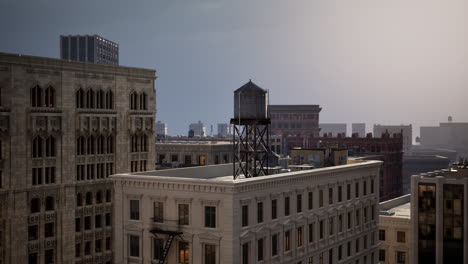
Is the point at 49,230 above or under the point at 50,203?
under

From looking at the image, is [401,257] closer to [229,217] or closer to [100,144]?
[100,144]

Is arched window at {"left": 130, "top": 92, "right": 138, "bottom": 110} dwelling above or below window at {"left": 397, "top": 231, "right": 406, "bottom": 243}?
above

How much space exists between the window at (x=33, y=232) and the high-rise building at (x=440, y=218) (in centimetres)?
5823

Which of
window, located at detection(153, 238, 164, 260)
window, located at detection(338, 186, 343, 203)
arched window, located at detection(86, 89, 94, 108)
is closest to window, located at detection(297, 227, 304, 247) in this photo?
window, located at detection(338, 186, 343, 203)

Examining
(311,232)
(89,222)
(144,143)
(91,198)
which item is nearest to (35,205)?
(91,198)

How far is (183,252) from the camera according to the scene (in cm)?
5597

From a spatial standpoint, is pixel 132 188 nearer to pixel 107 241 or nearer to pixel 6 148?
pixel 6 148

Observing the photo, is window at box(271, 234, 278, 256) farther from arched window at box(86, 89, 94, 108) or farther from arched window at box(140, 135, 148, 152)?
arched window at box(140, 135, 148, 152)

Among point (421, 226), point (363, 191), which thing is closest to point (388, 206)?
point (421, 226)

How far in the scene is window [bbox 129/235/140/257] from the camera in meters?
59.1

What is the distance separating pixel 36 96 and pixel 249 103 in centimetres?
2762

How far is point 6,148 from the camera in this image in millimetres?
70500

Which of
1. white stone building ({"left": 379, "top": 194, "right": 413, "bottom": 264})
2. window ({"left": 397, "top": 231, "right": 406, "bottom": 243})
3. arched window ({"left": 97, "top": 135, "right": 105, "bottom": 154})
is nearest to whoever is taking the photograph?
arched window ({"left": 97, "top": 135, "right": 105, "bottom": 154})

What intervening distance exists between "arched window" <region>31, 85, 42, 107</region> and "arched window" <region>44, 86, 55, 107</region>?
1.00 meters
